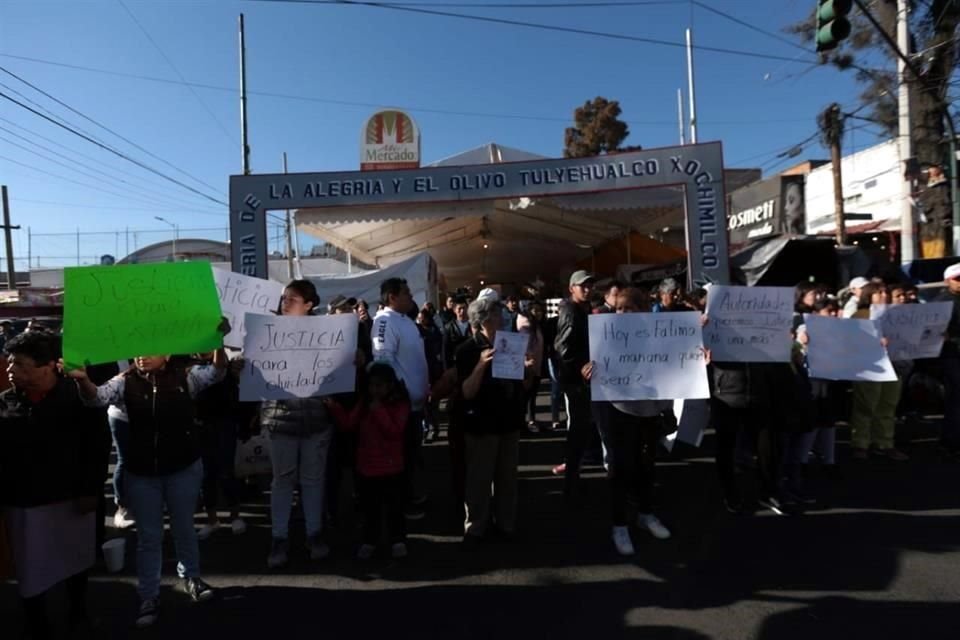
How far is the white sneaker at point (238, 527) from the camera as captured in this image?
483 centimetres

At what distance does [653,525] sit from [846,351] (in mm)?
2612

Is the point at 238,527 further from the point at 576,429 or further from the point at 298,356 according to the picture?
the point at 576,429

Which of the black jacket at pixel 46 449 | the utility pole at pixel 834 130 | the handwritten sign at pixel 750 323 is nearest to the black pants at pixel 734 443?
the handwritten sign at pixel 750 323

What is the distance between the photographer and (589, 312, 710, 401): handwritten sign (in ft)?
13.9

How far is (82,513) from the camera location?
10.4ft

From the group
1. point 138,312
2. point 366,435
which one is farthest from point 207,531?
point 138,312

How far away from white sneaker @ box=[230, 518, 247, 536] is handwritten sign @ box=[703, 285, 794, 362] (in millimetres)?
3997

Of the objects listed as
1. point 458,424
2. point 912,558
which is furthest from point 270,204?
point 912,558

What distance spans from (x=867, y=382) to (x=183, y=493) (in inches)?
243

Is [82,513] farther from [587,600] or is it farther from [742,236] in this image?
[742,236]

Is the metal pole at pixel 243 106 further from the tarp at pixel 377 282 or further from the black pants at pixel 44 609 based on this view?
the black pants at pixel 44 609

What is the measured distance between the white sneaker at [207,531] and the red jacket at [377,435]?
1.58 metres

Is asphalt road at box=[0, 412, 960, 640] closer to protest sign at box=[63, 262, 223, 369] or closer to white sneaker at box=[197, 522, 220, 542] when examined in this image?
white sneaker at box=[197, 522, 220, 542]

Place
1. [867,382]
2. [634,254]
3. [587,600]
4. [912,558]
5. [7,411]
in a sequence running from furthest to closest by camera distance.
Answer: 1. [634,254]
2. [867,382]
3. [912,558]
4. [587,600]
5. [7,411]
